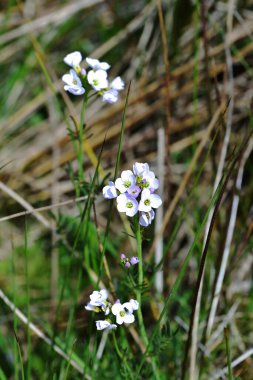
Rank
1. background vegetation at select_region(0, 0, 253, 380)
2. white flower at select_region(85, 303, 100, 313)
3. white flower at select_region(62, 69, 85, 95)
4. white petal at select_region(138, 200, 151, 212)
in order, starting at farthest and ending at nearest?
background vegetation at select_region(0, 0, 253, 380)
white flower at select_region(62, 69, 85, 95)
white flower at select_region(85, 303, 100, 313)
white petal at select_region(138, 200, 151, 212)

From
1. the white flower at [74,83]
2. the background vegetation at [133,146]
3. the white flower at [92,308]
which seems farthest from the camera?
the background vegetation at [133,146]

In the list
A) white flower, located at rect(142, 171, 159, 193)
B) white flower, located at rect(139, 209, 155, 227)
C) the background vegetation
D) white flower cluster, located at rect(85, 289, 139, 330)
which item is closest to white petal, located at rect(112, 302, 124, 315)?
white flower cluster, located at rect(85, 289, 139, 330)

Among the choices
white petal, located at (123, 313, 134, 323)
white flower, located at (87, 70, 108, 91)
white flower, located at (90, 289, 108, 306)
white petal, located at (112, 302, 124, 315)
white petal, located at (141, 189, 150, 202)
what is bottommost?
white petal, located at (123, 313, 134, 323)

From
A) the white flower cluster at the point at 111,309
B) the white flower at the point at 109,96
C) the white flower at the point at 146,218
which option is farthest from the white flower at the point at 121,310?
the white flower at the point at 109,96

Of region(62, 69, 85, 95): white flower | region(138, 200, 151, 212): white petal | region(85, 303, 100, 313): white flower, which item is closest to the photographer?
region(138, 200, 151, 212): white petal

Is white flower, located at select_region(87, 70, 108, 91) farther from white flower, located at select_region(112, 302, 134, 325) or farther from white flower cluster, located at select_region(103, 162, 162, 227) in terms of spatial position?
white flower, located at select_region(112, 302, 134, 325)

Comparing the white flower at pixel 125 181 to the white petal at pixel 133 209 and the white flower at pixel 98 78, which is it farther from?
the white flower at pixel 98 78

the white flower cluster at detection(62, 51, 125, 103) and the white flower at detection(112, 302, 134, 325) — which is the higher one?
the white flower cluster at detection(62, 51, 125, 103)

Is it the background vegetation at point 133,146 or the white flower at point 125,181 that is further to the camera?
the background vegetation at point 133,146
